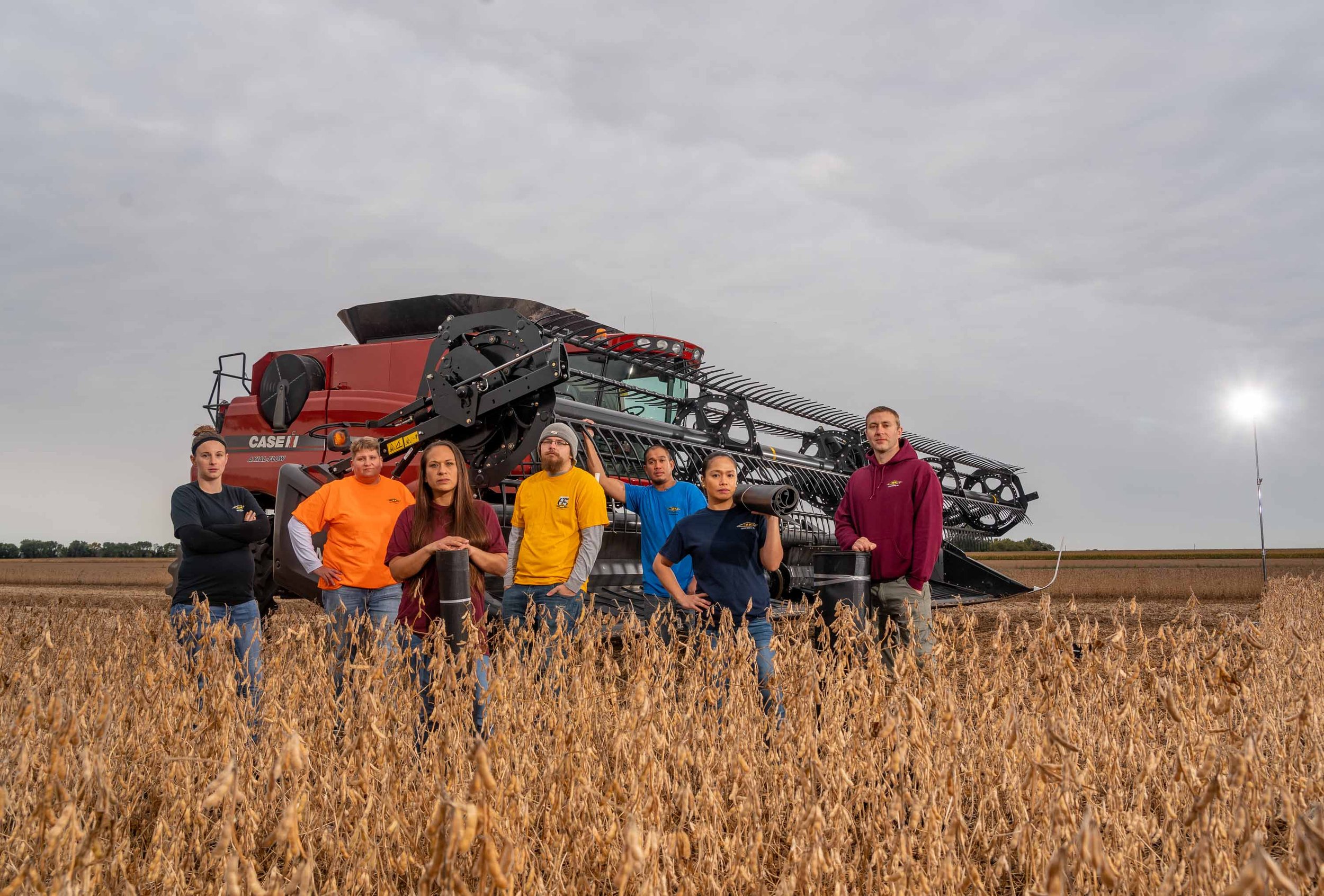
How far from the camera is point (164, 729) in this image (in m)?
3.39

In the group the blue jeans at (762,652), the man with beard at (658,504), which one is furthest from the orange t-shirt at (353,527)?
the blue jeans at (762,652)

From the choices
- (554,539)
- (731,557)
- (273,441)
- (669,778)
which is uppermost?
(273,441)

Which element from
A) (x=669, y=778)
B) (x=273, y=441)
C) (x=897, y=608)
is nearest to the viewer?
(x=669, y=778)

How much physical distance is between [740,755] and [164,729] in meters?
2.28

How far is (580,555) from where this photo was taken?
15.1 ft

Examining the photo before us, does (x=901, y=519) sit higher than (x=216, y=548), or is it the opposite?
(x=901, y=519)

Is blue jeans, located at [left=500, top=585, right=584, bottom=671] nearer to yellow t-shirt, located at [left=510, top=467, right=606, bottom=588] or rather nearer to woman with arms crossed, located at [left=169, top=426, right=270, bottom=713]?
yellow t-shirt, located at [left=510, top=467, right=606, bottom=588]

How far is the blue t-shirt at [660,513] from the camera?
215 inches

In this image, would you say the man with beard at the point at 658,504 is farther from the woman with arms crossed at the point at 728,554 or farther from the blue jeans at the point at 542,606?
the woman with arms crossed at the point at 728,554

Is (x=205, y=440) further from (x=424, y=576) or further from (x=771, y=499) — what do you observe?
(x=771, y=499)

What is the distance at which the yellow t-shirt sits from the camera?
181 inches

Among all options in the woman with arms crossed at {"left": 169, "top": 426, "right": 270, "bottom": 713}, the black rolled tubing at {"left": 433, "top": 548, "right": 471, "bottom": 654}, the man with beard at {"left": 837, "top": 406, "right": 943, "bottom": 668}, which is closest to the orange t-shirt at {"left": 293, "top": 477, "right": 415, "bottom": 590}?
the woman with arms crossed at {"left": 169, "top": 426, "right": 270, "bottom": 713}

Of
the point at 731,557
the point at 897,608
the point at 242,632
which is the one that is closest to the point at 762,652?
the point at 731,557

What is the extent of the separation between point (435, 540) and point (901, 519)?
90.6 inches
